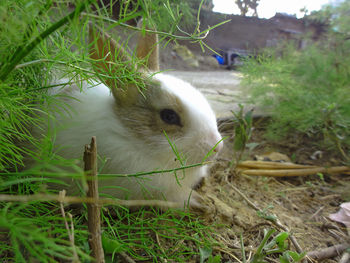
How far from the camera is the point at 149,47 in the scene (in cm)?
207

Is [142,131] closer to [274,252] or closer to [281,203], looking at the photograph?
[274,252]

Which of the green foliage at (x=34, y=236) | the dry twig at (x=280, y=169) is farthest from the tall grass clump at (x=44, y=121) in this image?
the dry twig at (x=280, y=169)

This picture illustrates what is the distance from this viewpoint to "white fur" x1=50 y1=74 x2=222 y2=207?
1.73 meters

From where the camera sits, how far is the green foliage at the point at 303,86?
3.18 meters

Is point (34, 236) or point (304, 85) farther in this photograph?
point (304, 85)

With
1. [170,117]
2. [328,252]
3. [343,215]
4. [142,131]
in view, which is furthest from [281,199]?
[142,131]

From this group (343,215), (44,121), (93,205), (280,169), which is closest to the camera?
(93,205)

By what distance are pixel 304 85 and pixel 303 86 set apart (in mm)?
23

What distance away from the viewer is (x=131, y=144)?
1.79 metres

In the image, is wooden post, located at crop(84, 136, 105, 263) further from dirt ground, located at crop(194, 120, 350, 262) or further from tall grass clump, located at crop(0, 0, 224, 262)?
dirt ground, located at crop(194, 120, 350, 262)

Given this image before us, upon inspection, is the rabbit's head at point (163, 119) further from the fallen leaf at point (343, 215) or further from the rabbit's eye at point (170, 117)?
the fallen leaf at point (343, 215)

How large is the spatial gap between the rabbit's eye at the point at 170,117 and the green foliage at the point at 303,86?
6.13ft

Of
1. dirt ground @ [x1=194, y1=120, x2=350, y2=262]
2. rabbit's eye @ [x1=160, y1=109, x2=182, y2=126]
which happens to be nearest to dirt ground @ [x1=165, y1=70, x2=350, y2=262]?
dirt ground @ [x1=194, y1=120, x2=350, y2=262]

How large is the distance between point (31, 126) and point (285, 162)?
2.57 m
